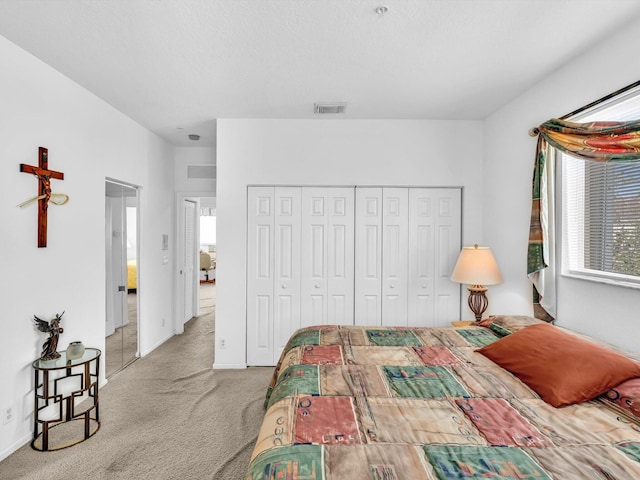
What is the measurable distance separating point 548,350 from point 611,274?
84 cm

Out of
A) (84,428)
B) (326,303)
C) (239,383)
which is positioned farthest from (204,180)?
(84,428)

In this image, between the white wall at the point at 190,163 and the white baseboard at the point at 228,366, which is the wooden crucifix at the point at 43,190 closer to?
the white baseboard at the point at 228,366

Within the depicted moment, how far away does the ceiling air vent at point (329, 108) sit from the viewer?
3340mm

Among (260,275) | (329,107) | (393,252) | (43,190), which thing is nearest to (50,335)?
(43,190)

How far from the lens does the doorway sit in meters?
3.44

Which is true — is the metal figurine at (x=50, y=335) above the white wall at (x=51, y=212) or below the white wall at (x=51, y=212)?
below

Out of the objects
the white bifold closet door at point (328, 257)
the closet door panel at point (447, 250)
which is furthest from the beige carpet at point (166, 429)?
the closet door panel at point (447, 250)

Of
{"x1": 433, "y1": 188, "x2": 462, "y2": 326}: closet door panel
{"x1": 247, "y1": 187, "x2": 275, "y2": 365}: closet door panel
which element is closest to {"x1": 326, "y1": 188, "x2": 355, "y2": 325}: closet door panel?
{"x1": 247, "y1": 187, "x2": 275, "y2": 365}: closet door panel

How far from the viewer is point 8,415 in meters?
2.24

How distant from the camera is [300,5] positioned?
188 centimetres

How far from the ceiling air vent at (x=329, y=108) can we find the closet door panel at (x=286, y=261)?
866mm

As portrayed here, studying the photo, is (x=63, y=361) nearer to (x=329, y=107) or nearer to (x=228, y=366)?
(x=228, y=366)

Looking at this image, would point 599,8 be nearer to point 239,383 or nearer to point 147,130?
point 239,383

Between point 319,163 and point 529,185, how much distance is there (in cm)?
206
